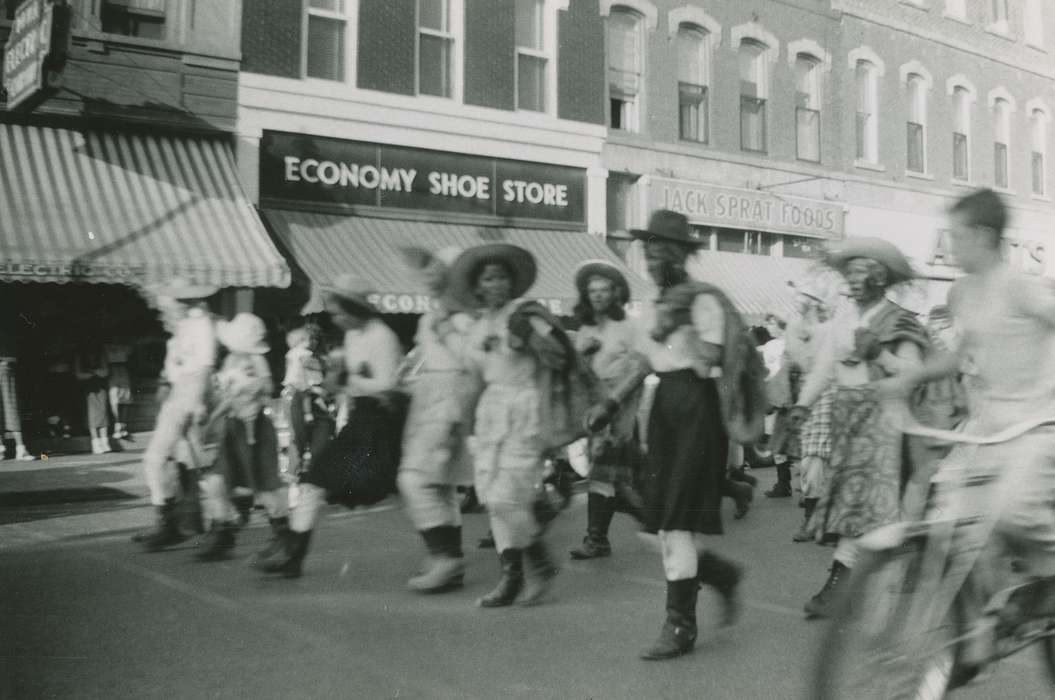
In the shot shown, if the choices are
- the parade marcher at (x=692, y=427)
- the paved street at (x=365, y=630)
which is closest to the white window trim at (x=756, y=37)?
the paved street at (x=365, y=630)

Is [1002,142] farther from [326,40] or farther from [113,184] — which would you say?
[113,184]

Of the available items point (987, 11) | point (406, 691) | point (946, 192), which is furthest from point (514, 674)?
point (987, 11)

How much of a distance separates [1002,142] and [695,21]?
10424 mm

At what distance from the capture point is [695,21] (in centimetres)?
1836

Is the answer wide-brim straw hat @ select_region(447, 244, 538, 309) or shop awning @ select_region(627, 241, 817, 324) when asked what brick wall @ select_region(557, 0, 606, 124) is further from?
wide-brim straw hat @ select_region(447, 244, 538, 309)

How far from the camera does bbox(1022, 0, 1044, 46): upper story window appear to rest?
25875mm

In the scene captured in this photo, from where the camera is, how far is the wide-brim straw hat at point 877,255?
17.2 ft

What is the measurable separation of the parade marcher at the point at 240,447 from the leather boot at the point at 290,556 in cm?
58

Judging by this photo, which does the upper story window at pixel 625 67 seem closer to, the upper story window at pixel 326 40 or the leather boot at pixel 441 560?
the upper story window at pixel 326 40

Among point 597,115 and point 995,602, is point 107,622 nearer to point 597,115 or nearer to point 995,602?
point 995,602

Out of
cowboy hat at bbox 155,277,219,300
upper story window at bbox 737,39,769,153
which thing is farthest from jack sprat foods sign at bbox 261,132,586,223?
cowboy hat at bbox 155,277,219,300

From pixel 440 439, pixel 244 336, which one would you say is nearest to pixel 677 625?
pixel 440 439

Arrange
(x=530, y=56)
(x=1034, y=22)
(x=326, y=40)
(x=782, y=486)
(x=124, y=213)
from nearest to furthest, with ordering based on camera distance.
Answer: (x=782, y=486), (x=124, y=213), (x=326, y=40), (x=530, y=56), (x=1034, y=22)

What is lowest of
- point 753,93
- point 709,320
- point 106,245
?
point 709,320
